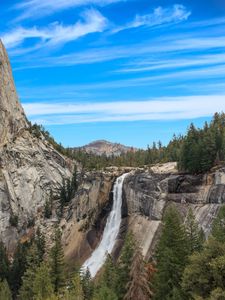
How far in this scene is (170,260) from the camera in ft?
174

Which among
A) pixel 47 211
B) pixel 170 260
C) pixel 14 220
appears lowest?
pixel 170 260

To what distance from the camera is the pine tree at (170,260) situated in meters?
52.7

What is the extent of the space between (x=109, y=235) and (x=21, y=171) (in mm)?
53116

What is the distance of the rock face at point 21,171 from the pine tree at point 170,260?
282ft

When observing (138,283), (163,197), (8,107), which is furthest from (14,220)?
(138,283)

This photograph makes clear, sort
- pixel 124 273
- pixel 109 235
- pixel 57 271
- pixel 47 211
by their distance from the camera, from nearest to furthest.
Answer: pixel 124 273, pixel 57 271, pixel 109 235, pixel 47 211

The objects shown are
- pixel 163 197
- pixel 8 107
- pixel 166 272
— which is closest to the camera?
pixel 166 272

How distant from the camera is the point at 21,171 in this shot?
147750mm

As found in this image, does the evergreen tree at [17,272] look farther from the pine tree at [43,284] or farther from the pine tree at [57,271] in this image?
the pine tree at [43,284]

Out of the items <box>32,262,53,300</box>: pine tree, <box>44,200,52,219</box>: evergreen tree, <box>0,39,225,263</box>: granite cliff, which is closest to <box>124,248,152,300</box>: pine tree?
<box>32,262,53,300</box>: pine tree

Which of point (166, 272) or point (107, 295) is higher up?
point (166, 272)

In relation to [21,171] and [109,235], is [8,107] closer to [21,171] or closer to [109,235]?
[21,171]

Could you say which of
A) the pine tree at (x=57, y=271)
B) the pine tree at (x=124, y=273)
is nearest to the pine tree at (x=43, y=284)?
the pine tree at (x=57, y=271)

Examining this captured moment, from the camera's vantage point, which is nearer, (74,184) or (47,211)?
(47,211)
